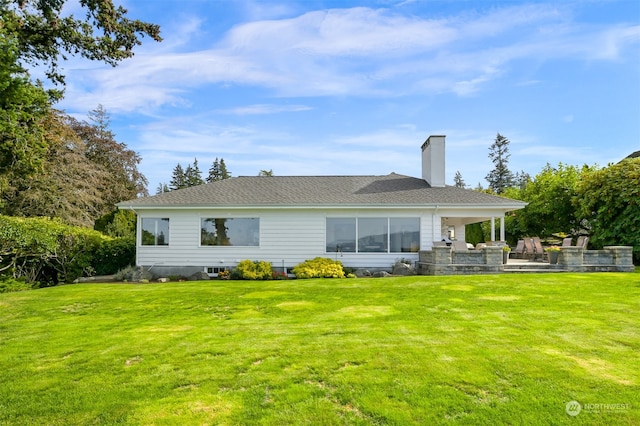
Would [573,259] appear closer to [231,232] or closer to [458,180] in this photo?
[231,232]

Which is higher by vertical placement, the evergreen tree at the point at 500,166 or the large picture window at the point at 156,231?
the evergreen tree at the point at 500,166

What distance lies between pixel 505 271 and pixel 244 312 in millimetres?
10419

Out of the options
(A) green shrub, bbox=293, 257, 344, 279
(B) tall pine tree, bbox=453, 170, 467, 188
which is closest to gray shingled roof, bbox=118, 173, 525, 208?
(A) green shrub, bbox=293, 257, 344, 279

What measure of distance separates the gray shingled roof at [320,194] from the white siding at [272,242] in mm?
464

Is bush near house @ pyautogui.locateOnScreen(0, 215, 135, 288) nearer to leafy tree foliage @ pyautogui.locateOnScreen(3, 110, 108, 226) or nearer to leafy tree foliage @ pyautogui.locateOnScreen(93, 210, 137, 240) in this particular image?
leafy tree foliage @ pyautogui.locateOnScreen(93, 210, 137, 240)

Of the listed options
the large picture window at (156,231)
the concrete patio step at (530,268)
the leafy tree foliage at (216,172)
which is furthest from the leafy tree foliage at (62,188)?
the leafy tree foliage at (216,172)

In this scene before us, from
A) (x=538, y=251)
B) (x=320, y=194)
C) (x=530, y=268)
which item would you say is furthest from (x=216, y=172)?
(x=530, y=268)

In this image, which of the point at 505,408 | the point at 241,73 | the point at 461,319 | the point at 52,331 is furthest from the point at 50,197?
the point at 505,408

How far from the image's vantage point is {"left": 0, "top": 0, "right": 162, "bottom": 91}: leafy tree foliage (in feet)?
40.8

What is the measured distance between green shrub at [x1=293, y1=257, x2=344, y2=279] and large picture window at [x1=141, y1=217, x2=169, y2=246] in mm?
5641

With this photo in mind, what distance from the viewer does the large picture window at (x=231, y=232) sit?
15391 mm

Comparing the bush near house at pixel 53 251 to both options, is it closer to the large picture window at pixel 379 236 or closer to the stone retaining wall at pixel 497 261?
the large picture window at pixel 379 236

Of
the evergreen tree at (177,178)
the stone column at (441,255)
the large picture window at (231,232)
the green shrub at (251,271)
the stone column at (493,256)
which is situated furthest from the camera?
the evergreen tree at (177,178)

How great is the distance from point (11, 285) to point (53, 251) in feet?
5.76
